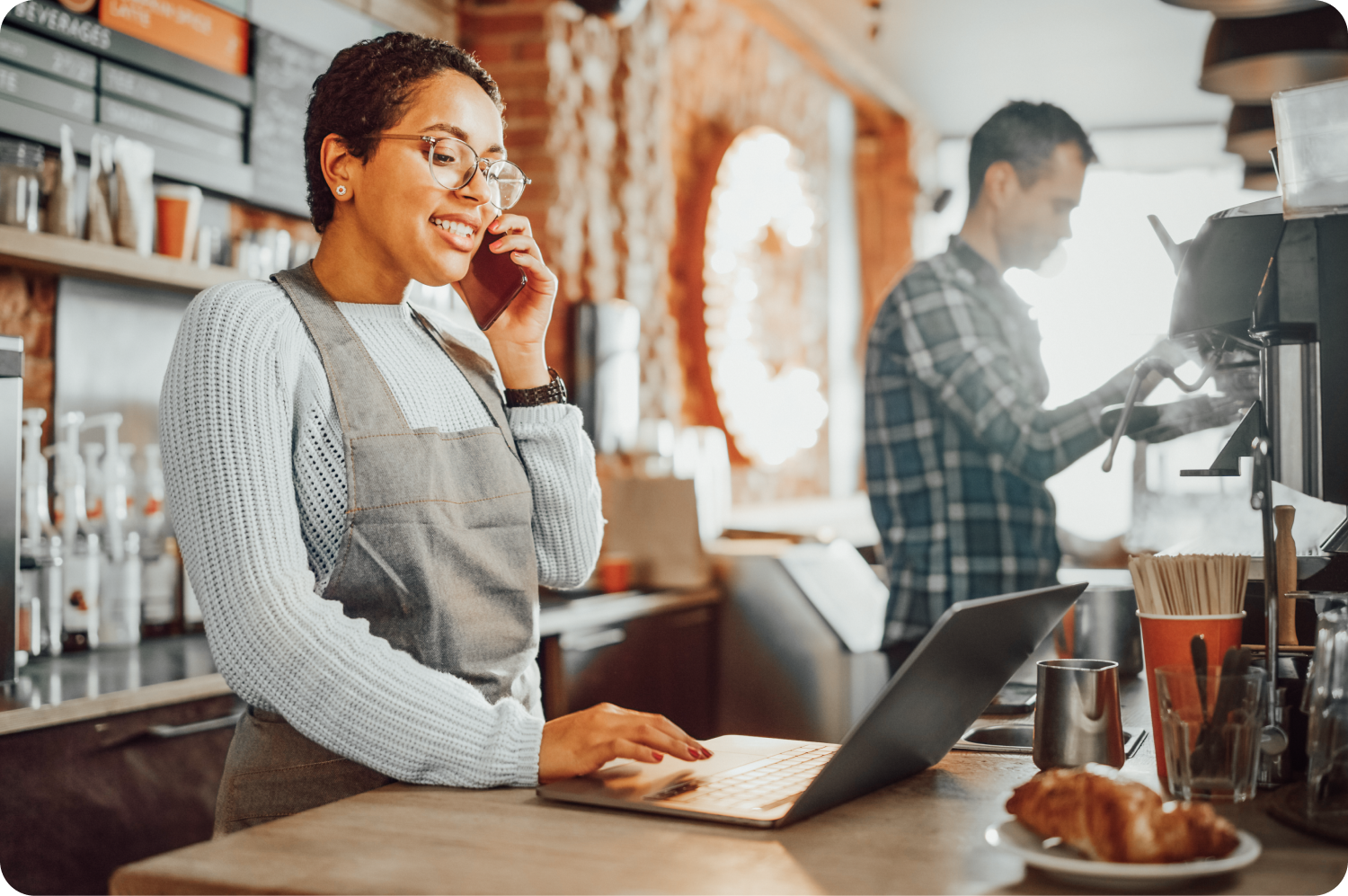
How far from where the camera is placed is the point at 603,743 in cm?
115

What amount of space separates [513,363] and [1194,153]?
22.7 ft

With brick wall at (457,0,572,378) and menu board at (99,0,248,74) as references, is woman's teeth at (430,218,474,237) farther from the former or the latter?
brick wall at (457,0,572,378)

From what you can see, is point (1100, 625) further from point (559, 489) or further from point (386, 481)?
point (386, 481)

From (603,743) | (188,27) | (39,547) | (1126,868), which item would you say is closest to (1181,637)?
(1126,868)

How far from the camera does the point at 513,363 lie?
1.56 metres

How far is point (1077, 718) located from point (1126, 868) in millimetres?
404

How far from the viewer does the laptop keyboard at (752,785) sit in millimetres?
1053

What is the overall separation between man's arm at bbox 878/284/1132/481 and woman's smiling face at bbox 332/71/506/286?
110cm

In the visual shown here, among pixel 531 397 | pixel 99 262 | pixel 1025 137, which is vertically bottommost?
pixel 531 397

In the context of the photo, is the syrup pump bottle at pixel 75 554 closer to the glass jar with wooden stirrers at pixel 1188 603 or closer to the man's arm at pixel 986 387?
the man's arm at pixel 986 387

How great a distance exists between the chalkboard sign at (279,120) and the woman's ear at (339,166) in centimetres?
159

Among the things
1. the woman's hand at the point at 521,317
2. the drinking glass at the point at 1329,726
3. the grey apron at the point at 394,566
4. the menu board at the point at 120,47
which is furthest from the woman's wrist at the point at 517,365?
the menu board at the point at 120,47

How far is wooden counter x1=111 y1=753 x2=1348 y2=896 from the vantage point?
0.85 metres

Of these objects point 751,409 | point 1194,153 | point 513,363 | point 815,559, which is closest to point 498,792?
point 513,363
